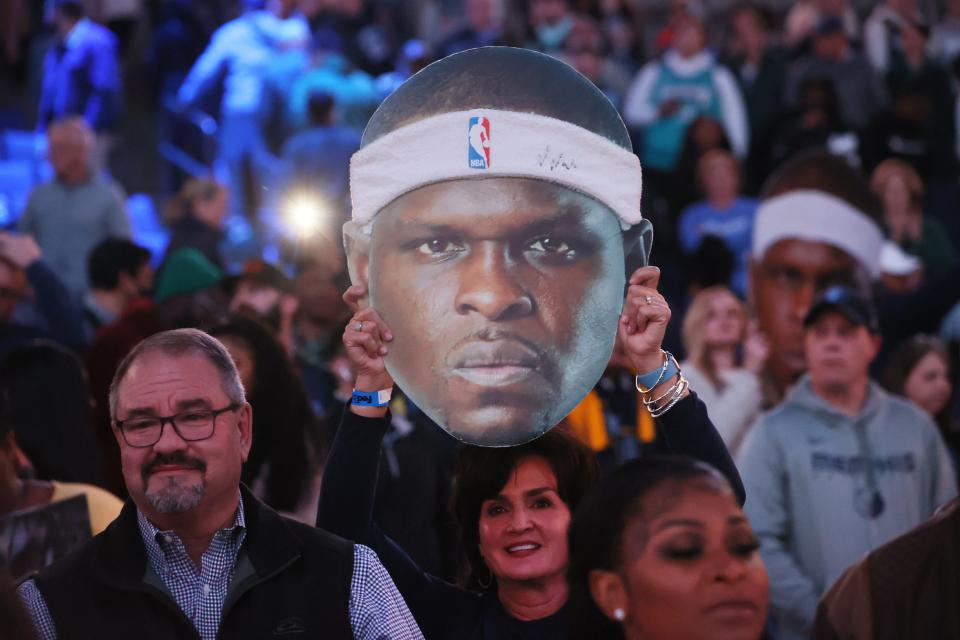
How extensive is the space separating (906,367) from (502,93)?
341cm

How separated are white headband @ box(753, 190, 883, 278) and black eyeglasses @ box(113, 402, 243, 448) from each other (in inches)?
146

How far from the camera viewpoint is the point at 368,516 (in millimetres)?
3441

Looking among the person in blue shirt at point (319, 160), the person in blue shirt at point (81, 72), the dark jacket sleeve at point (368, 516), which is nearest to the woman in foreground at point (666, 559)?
the dark jacket sleeve at point (368, 516)

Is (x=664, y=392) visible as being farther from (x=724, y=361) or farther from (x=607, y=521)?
(x=724, y=361)

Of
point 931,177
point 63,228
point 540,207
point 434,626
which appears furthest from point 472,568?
point 931,177

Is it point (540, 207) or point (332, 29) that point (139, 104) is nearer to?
point (332, 29)

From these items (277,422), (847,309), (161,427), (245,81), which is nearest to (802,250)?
(847,309)

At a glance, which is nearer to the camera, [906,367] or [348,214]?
[348,214]

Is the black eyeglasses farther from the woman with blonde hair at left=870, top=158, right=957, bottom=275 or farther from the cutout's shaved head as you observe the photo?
the woman with blonde hair at left=870, top=158, right=957, bottom=275

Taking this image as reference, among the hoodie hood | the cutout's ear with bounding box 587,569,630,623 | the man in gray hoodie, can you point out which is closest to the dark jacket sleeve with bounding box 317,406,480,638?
the cutout's ear with bounding box 587,569,630,623

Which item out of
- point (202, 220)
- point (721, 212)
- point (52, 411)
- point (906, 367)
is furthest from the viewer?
point (721, 212)

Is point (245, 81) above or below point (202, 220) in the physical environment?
above

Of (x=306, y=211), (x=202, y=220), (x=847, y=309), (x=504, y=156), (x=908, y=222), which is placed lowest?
(x=847, y=309)

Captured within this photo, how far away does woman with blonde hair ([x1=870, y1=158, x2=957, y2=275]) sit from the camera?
8055 mm
